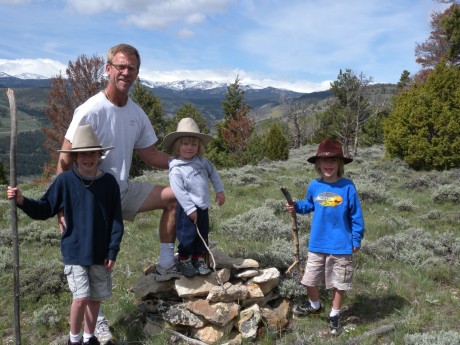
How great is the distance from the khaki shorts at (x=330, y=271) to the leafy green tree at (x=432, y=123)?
13169mm

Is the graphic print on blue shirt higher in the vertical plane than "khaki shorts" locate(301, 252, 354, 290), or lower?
higher

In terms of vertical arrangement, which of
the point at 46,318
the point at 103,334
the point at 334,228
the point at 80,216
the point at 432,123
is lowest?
the point at 46,318

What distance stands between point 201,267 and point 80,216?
143cm

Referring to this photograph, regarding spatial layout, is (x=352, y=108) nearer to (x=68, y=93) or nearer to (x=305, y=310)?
(x=68, y=93)

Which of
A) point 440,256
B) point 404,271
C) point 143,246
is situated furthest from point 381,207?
point 143,246

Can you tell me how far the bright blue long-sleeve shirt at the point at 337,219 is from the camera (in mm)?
4203

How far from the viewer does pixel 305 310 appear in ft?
15.0

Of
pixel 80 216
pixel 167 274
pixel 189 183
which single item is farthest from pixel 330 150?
pixel 80 216

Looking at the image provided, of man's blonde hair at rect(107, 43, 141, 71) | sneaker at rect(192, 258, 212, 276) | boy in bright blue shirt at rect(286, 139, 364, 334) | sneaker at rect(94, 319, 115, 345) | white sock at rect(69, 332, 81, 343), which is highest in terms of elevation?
man's blonde hair at rect(107, 43, 141, 71)

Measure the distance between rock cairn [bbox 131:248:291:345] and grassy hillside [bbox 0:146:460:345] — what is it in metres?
0.17

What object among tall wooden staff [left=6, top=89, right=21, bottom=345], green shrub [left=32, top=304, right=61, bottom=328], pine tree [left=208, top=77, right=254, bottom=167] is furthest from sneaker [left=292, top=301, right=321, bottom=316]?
pine tree [left=208, top=77, right=254, bottom=167]

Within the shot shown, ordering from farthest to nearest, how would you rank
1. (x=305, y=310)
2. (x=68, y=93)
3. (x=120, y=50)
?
(x=68, y=93)
(x=305, y=310)
(x=120, y=50)

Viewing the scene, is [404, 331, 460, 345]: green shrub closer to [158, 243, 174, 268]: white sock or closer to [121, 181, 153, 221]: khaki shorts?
[158, 243, 174, 268]: white sock

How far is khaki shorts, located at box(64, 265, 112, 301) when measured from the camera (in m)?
3.56
